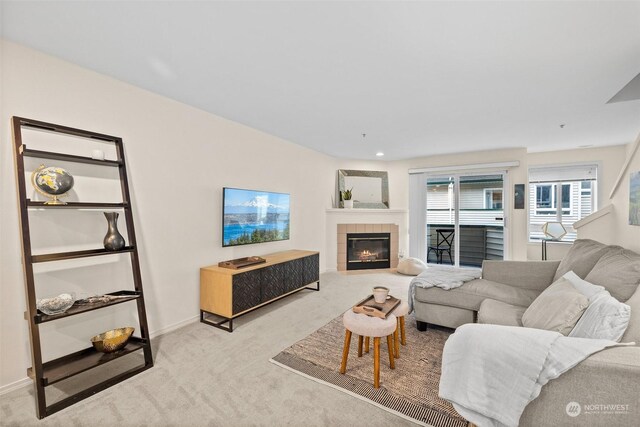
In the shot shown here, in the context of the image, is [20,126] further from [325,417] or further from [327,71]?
[325,417]

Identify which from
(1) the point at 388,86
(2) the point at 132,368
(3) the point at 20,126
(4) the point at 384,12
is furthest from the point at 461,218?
(3) the point at 20,126

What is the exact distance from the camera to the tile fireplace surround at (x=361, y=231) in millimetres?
5723

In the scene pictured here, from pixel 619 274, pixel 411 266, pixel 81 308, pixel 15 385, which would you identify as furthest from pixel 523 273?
pixel 15 385

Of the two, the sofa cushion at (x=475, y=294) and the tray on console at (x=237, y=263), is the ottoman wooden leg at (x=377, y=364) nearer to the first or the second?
the sofa cushion at (x=475, y=294)

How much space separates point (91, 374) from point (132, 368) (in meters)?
0.28

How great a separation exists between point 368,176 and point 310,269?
9.01ft

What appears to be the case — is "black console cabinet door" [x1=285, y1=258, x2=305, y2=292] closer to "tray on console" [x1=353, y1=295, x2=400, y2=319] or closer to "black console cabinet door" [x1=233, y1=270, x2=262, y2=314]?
"black console cabinet door" [x1=233, y1=270, x2=262, y2=314]

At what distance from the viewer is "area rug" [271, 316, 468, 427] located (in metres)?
1.75

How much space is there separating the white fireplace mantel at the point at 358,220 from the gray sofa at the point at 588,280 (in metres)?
2.88

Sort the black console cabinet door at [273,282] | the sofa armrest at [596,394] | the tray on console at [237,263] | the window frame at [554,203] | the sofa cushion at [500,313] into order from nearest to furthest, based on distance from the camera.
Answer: the sofa armrest at [596,394]
the sofa cushion at [500,313]
the tray on console at [237,263]
the black console cabinet door at [273,282]
the window frame at [554,203]

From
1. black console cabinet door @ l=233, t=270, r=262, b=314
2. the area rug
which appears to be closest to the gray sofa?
the area rug

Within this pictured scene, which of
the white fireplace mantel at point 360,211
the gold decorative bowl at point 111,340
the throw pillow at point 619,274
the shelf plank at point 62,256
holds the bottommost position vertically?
the gold decorative bowl at point 111,340

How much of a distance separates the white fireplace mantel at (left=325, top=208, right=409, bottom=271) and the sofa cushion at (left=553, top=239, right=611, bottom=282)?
11.1 feet

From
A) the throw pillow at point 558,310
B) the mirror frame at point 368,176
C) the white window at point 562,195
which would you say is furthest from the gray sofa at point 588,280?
the white window at point 562,195
